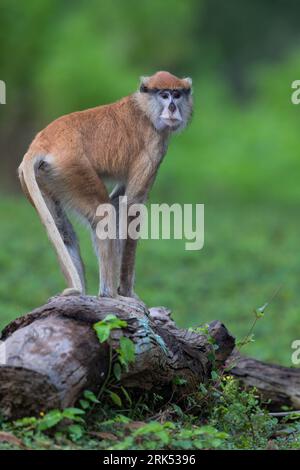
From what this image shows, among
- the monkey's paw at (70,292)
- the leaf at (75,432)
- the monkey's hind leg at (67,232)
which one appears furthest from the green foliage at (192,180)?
the monkey's hind leg at (67,232)

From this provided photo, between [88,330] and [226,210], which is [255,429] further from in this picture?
[226,210]

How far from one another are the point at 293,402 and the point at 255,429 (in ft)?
3.45

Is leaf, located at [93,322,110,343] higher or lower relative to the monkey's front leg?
lower

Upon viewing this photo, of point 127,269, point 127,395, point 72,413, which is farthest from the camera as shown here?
point 127,269

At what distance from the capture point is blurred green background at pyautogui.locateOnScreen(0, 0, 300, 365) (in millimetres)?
11883

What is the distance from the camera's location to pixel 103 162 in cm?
696

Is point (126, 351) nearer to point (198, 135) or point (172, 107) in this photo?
point (172, 107)

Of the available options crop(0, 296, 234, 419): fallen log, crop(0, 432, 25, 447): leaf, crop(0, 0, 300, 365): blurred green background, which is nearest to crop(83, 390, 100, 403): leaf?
crop(0, 296, 234, 419): fallen log

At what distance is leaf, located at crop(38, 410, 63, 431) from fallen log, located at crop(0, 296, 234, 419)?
0.26 feet

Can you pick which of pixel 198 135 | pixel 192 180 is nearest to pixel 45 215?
pixel 192 180

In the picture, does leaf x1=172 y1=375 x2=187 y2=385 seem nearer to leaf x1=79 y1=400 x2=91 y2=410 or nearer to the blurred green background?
leaf x1=79 y1=400 x2=91 y2=410

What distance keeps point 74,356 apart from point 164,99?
2.62 metres

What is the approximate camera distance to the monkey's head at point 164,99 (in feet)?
23.9
